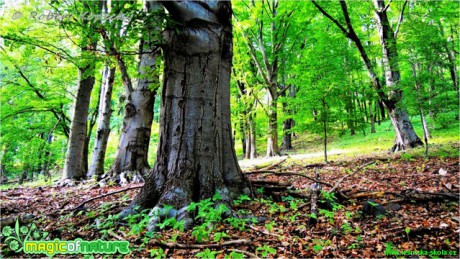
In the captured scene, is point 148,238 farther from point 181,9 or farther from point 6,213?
point 6,213

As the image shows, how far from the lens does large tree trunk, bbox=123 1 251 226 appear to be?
3.28 meters

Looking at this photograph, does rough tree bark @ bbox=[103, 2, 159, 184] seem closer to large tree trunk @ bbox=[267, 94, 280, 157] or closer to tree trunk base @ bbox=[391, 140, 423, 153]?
large tree trunk @ bbox=[267, 94, 280, 157]

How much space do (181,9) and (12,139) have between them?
14.1 metres

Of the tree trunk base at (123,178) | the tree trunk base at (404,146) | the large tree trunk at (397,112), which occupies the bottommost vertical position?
the tree trunk base at (123,178)

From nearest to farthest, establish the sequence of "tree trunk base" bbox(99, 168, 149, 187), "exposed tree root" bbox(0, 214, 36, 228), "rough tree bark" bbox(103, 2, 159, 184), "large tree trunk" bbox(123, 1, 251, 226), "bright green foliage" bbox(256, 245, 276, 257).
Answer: "bright green foliage" bbox(256, 245, 276, 257) → "exposed tree root" bbox(0, 214, 36, 228) → "large tree trunk" bbox(123, 1, 251, 226) → "tree trunk base" bbox(99, 168, 149, 187) → "rough tree bark" bbox(103, 2, 159, 184)

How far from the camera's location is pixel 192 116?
11.0ft

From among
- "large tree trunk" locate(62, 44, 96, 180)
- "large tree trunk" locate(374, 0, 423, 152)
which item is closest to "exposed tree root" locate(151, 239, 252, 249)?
"large tree trunk" locate(62, 44, 96, 180)

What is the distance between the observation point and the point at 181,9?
10.8ft

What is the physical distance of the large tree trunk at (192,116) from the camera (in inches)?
129

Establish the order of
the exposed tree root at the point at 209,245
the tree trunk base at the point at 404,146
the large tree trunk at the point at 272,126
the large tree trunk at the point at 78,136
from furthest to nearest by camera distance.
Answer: the large tree trunk at the point at 272,126 → the tree trunk base at the point at 404,146 → the large tree trunk at the point at 78,136 → the exposed tree root at the point at 209,245

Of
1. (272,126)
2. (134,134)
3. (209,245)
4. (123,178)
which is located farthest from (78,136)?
(272,126)

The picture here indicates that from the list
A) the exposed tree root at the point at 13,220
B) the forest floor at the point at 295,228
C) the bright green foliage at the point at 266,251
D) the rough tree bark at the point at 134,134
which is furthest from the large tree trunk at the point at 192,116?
the rough tree bark at the point at 134,134

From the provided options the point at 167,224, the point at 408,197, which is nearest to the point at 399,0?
the point at 408,197

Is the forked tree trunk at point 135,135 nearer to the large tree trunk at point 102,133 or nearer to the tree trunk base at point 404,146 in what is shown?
the large tree trunk at point 102,133
